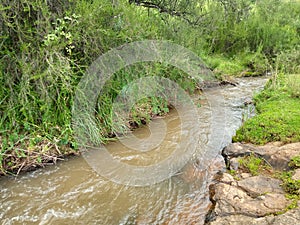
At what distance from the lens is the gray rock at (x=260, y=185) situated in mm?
2873

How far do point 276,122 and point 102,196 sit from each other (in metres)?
2.78

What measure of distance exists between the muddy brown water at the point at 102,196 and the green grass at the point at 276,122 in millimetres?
553

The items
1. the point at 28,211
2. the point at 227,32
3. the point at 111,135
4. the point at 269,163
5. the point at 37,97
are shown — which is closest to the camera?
the point at 28,211

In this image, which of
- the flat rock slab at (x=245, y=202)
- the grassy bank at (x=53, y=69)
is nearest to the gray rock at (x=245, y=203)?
the flat rock slab at (x=245, y=202)

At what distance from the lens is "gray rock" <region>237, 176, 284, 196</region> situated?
287 centimetres

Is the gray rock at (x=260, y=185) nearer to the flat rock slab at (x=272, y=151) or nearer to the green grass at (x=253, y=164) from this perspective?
the green grass at (x=253, y=164)

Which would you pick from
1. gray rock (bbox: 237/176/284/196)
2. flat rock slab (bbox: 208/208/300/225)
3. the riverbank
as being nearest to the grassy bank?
the riverbank

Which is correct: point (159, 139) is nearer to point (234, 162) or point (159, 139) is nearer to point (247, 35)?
point (234, 162)

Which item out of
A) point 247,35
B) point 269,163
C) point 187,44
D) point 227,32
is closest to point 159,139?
point 269,163

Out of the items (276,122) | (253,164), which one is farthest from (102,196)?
(276,122)

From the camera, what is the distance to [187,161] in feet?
13.1

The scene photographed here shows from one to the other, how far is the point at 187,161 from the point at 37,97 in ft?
7.63

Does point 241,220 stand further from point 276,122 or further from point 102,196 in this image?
point 276,122

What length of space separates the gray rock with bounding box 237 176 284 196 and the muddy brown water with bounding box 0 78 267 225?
1.53 ft
